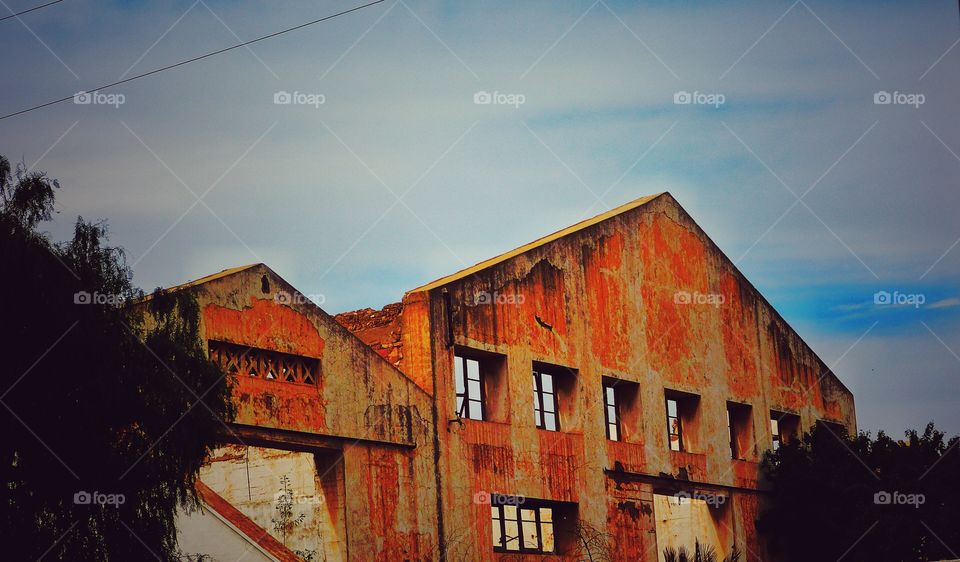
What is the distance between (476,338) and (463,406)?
1103mm

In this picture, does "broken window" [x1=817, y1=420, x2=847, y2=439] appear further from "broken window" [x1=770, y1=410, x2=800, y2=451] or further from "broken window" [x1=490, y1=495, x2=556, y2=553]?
"broken window" [x1=490, y1=495, x2=556, y2=553]

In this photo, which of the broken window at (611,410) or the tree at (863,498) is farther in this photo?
the tree at (863,498)

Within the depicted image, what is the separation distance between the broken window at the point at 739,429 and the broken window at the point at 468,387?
784cm

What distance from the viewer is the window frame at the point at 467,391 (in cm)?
1921

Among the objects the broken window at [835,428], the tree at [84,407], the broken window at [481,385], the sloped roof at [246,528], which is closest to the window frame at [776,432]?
the broken window at [835,428]

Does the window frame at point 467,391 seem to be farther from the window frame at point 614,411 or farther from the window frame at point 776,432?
the window frame at point 776,432

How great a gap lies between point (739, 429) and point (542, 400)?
7.07 metres

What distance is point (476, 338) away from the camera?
19.3 metres

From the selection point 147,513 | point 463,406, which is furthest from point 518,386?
point 147,513

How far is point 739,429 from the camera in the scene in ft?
85.8

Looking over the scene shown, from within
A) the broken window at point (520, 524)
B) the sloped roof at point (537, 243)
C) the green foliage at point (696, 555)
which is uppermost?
the sloped roof at point (537, 243)

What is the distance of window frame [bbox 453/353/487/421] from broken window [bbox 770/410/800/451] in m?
9.75

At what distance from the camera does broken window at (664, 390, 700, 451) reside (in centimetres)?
2431

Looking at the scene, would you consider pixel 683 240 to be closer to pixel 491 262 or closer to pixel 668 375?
pixel 668 375
